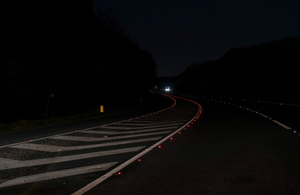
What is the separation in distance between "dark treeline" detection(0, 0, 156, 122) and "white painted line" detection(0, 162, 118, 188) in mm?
15020

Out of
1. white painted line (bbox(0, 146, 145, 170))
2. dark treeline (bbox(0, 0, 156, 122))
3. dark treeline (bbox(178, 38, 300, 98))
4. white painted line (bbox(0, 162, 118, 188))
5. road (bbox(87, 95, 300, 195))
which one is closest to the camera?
road (bbox(87, 95, 300, 195))

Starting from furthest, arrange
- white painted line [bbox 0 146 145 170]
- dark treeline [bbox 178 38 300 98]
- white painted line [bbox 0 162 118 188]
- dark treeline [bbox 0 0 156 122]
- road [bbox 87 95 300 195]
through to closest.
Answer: dark treeline [bbox 178 38 300 98]
dark treeline [bbox 0 0 156 122]
white painted line [bbox 0 146 145 170]
white painted line [bbox 0 162 118 188]
road [bbox 87 95 300 195]

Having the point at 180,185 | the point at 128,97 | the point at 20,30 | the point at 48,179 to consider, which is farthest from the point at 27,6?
the point at 128,97

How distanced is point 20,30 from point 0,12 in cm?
179

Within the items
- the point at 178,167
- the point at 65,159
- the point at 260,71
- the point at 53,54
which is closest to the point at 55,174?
the point at 65,159

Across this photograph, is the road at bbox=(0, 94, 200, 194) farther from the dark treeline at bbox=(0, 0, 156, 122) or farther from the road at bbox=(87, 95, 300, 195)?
the dark treeline at bbox=(0, 0, 156, 122)

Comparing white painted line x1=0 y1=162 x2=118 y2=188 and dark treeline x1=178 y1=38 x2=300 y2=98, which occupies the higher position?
dark treeline x1=178 y1=38 x2=300 y2=98

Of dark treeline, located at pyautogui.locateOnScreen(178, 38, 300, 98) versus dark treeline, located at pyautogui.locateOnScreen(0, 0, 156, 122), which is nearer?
dark treeline, located at pyautogui.locateOnScreen(0, 0, 156, 122)

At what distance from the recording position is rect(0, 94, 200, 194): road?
17.3ft

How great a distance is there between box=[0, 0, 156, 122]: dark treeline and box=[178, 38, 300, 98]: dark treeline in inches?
1392

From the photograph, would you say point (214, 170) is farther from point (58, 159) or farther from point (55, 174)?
point (58, 159)

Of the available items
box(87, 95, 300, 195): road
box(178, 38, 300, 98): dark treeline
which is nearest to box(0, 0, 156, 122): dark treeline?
box(87, 95, 300, 195): road

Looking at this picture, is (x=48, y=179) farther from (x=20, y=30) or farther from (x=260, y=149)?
(x=20, y=30)

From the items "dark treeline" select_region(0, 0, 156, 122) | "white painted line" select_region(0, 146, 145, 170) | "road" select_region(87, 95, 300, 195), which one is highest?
"dark treeline" select_region(0, 0, 156, 122)
